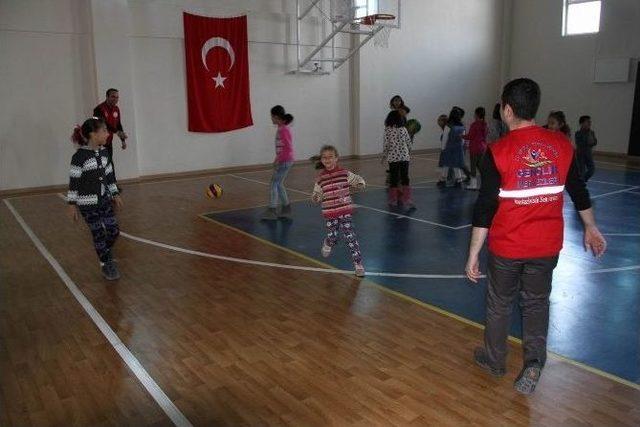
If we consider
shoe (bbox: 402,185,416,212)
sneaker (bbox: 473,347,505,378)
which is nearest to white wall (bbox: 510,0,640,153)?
shoe (bbox: 402,185,416,212)

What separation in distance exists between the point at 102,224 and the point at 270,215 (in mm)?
3289

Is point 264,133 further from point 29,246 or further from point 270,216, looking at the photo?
point 29,246

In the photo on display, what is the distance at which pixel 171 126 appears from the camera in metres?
13.4

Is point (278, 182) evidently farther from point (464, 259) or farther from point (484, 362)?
point (484, 362)

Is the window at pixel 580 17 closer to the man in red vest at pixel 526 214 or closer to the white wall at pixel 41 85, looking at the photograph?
the white wall at pixel 41 85

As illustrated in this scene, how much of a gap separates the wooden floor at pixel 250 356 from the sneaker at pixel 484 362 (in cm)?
5

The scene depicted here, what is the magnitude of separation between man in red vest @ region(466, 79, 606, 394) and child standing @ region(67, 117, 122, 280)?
382cm

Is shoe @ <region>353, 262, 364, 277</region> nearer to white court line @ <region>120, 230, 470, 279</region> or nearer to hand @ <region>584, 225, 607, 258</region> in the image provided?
white court line @ <region>120, 230, 470, 279</region>

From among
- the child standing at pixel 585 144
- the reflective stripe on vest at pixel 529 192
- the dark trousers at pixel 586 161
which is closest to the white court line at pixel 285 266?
the reflective stripe on vest at pixel 529 192

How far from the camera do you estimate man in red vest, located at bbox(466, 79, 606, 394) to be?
122 inches

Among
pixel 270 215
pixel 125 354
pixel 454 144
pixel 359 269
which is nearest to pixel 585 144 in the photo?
pixel 454 144

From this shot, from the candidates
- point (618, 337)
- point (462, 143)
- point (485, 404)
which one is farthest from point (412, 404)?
point (462, 143)

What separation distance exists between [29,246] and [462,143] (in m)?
8.01

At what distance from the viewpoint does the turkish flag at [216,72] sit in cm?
1327
